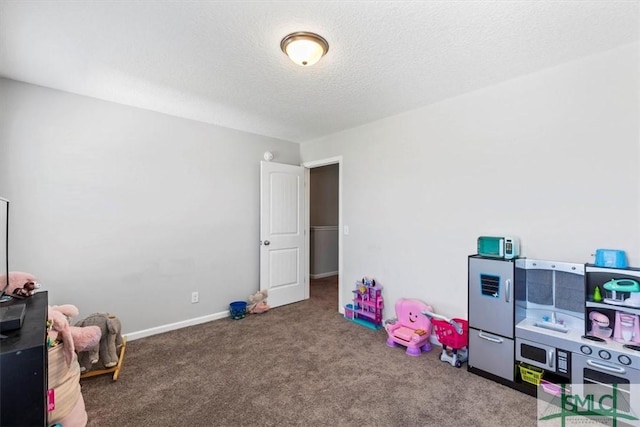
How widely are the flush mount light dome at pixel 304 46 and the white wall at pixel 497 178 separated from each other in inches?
59.8

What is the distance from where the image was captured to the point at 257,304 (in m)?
3.75

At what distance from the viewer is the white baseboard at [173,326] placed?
3.02 meters

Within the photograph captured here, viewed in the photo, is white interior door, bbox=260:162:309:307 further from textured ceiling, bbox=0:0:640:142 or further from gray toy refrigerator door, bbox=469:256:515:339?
gray toy refrigerator door, bbox=469:256:515:339

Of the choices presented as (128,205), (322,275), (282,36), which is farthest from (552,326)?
(322,275)

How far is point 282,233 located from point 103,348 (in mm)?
2303

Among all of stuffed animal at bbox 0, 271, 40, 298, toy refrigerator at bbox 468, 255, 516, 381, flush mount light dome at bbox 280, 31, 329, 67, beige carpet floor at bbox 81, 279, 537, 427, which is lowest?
beige carpet floor at bbox 81, 279, 537, 427

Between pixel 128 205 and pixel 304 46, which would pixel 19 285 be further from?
pixel 304 46

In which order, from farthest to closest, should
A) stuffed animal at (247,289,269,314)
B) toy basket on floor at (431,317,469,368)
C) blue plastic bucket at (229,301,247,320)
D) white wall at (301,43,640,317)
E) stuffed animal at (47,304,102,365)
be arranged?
stuffed animal at (247,289,269,314)
blue plastic bucket at (229,301,247,320)
toy basket on floor at (431,317,469,368)
white wall at (301,43,640,317)
stuffed animal at (47,304,102,365)

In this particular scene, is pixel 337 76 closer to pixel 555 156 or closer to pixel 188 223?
pixel 555 156

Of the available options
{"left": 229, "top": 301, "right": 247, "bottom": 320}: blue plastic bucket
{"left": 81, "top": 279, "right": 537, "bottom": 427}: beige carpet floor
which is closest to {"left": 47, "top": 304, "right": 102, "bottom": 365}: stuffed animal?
{"left": 81, "top": 279, "right": 537, "bottom": 427}: beige carpet floor

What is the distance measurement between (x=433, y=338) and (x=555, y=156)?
1.91 m

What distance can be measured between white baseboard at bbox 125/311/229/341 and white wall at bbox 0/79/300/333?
4 centimetres

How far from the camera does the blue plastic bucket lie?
3570 millimetres

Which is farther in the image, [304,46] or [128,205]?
[128,205]
